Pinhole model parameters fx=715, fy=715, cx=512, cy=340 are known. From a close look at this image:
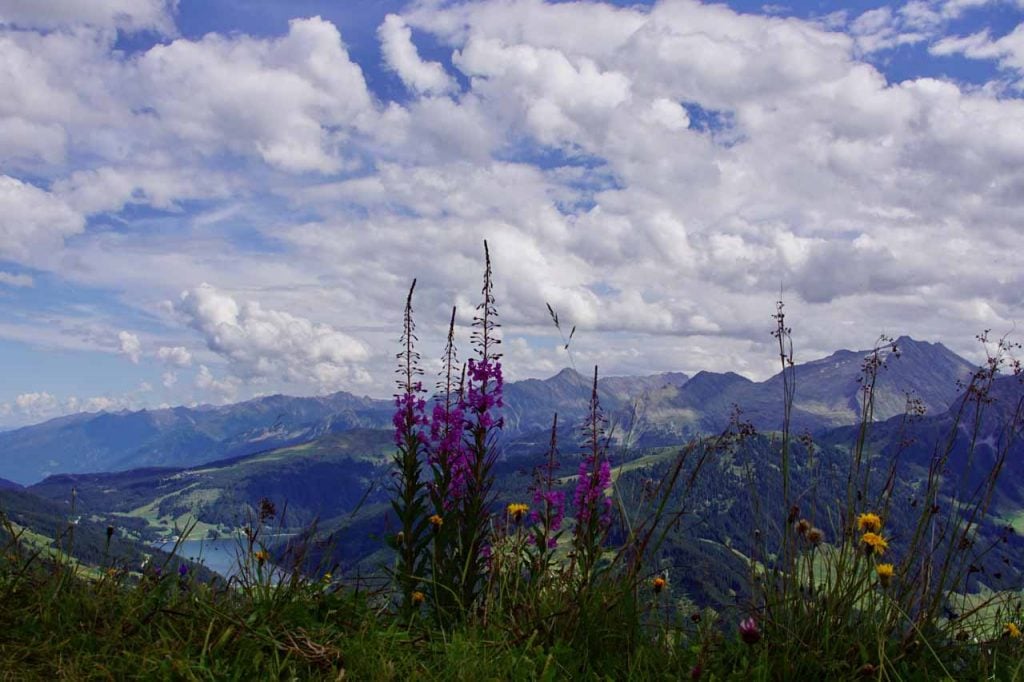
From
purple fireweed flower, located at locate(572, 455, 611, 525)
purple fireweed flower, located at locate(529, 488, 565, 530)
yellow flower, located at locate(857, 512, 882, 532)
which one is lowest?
purple fireweed flower, located at locate(529, 488, 565, 530)

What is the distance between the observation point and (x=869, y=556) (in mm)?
4145

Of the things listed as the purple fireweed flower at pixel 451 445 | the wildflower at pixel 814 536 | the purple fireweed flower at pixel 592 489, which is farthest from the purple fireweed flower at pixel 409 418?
the wildflower at pixel 814 536

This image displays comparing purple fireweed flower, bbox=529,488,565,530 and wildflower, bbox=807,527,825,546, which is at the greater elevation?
wildflower, bbox=807,527,825,546

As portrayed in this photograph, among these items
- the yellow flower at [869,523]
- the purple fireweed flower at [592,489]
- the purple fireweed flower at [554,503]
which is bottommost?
the purple fireweed flower at [554,503]

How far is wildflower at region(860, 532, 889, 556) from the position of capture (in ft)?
13.1

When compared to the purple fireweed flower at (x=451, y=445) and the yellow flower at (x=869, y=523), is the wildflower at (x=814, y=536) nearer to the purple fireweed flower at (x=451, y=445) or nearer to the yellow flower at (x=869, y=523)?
the yellow flower at (x=869, y=523)

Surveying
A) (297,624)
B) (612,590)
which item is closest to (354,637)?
(297,624)

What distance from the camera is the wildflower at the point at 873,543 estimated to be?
3980mm

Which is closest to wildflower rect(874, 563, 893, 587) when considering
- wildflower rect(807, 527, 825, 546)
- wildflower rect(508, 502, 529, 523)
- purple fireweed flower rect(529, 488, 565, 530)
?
wildflower rect(807, 527, 825, 546)

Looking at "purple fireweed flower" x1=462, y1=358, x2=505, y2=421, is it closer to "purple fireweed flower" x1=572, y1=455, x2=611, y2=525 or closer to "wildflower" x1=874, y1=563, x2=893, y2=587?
"purple fireweed flower" x1=572, y1=455, x2=611, y2=525

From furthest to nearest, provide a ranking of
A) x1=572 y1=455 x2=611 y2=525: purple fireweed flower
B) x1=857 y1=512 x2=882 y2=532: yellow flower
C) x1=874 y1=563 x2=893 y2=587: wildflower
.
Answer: x1=572 y1=455 x2=611 y2=525: purple fireweed flower → x1=857 y1=512 x2=882 y2=532: yellow flower → x1=874 y1=563 x2=893 y2=587: wildflower

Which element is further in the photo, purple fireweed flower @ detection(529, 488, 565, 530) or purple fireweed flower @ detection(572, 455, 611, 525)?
purple fireweed flower @ detection(529, 488, 565, 530)

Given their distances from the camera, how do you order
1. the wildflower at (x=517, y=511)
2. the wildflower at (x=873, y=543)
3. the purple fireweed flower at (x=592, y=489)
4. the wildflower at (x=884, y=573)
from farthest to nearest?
the purple fireweed flower at (x=592, y=489) < the wildflower at (x=517, y=511) < the wildflower at (x=873, y=543) < the wildflower at (x=884, y=573)

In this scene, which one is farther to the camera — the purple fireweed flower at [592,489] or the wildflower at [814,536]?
the purple fireweed flower at [592,489]
